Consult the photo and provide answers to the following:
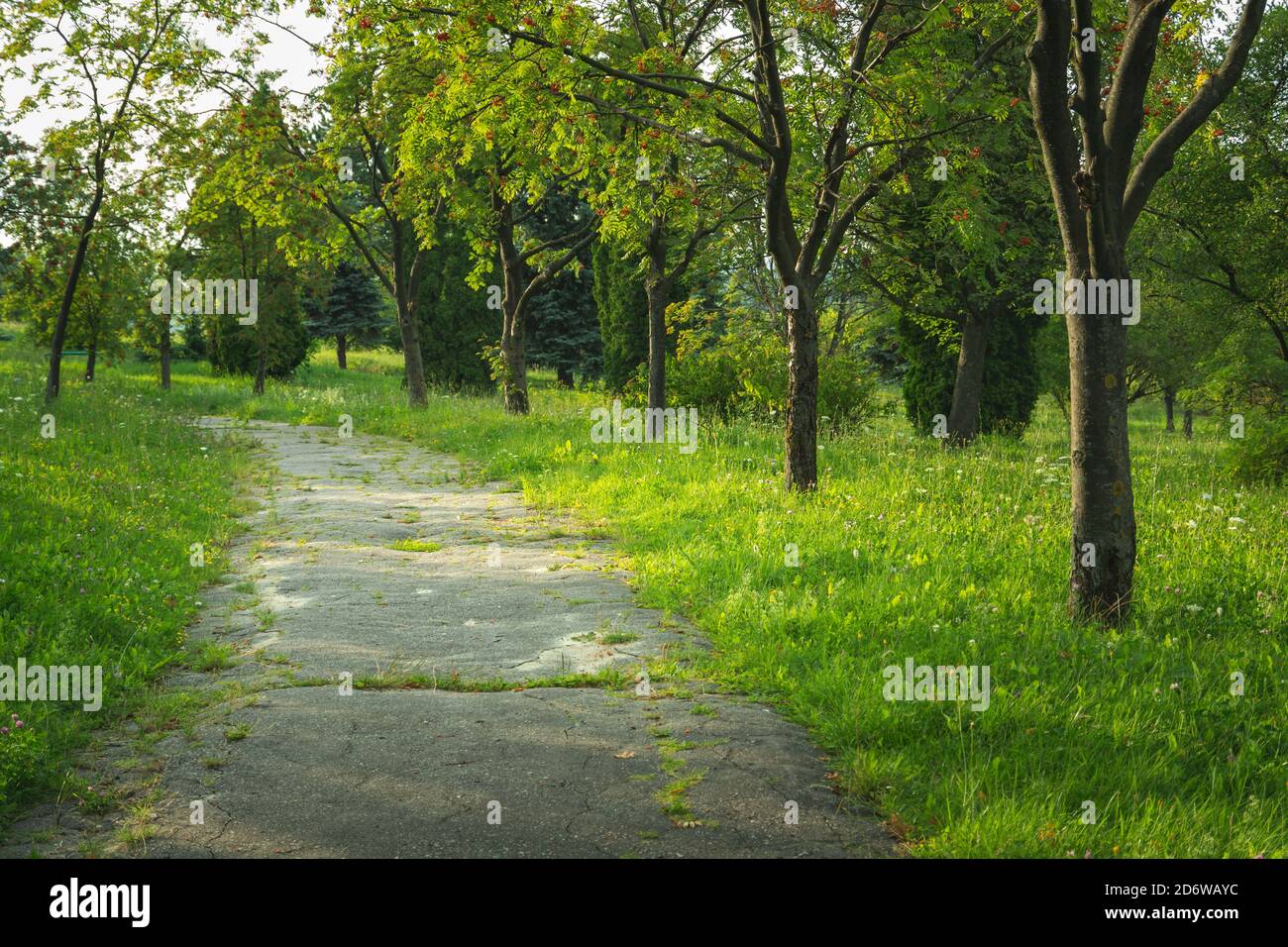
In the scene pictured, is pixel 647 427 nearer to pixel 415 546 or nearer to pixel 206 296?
pixel 415 546

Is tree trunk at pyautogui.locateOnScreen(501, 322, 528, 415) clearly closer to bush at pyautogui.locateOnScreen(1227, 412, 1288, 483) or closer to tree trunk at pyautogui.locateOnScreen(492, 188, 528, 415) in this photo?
tree trunk at pyautogui.locateOnScreen(492, 188, 528, 415)

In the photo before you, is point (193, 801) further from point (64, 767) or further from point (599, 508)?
point (599, 508)

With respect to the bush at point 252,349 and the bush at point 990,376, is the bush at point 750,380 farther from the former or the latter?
the bush at point 252,349

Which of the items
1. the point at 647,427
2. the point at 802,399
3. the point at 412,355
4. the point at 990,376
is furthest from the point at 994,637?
the point at 412,355

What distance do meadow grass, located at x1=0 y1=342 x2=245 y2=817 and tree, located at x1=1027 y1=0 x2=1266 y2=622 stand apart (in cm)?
661

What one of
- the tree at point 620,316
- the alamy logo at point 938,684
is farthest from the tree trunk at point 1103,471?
the tree at point 620,316

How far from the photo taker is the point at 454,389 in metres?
36.3

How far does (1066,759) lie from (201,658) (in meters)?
5.51

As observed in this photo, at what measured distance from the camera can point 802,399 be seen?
36.8 ft

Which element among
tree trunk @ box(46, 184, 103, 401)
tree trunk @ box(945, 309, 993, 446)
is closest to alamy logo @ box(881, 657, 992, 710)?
tree trunk @ box(945, 309, 993, 446)

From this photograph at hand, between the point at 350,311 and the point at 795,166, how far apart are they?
40.3 meters
